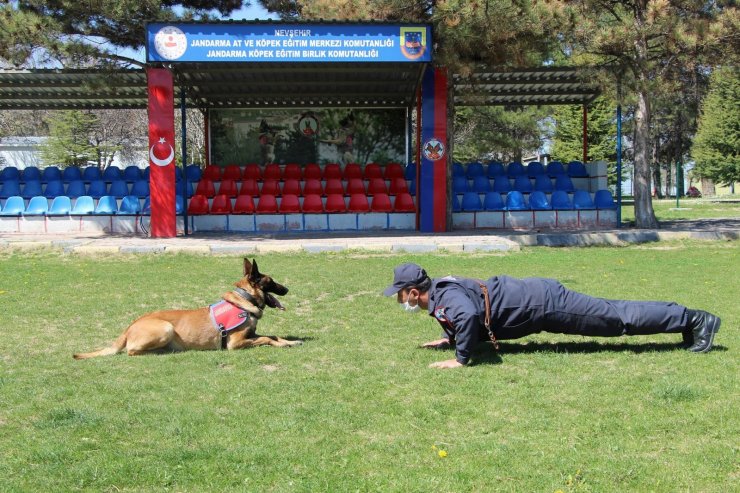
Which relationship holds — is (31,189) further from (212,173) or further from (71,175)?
(212,173)

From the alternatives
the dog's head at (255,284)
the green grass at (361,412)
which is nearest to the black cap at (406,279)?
the green grass at (361,412)

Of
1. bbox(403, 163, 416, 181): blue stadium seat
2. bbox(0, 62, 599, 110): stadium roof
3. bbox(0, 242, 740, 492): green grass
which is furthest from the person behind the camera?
bbox(403, 163, 416, 181): blue stadium seat

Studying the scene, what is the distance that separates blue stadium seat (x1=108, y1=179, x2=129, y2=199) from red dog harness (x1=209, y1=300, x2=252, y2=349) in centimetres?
1805

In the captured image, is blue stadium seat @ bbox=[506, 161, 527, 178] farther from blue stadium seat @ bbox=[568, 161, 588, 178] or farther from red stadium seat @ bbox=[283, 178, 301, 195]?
red stadium seat @ bbox=[283, 178, 301, 195]

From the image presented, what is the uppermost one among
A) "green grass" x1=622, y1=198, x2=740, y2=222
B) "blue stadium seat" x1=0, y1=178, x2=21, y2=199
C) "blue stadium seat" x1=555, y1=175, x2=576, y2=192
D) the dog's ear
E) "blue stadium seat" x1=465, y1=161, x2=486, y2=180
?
"blue stadium seat" x1=465, y1=161, x2=486, y2=180

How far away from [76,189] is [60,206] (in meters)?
1.77

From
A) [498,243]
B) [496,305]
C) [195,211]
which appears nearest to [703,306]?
[496,305]

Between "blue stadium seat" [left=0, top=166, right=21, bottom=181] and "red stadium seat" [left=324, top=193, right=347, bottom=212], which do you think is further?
"blue stadium seat" [left=0, top=166, right=21, bottom=181]

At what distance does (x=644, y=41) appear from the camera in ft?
66.6

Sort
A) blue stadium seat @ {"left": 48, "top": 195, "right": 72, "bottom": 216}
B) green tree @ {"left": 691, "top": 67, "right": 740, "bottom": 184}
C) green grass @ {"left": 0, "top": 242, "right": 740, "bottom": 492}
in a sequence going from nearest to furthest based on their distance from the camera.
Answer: green grass @ {"left": 0, "top": 242, "right": 740, "bottom": 492}, blue stadium seat @ {"left": 48, "top": 195, "right": 72, "bottom": 216}, green tree @ {"left": 691, "top": 67, "right": 740, "bottom": 184}

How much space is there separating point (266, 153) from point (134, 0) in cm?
856

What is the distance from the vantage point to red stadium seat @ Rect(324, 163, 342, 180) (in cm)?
2527

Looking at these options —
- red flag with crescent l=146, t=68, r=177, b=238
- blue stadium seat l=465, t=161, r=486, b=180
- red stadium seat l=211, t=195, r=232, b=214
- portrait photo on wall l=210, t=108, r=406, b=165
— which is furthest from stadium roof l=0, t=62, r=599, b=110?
red stadium seat l=211, t=195, r=232, b=214

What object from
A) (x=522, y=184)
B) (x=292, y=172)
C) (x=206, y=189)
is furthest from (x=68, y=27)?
(x=522, y=184)
